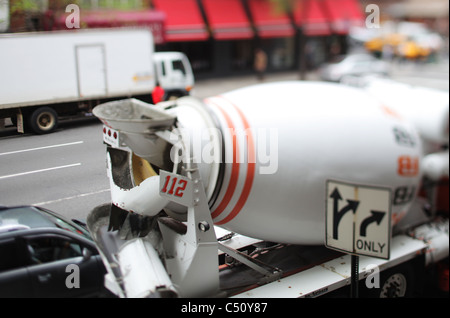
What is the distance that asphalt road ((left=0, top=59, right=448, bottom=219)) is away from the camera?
4.60 m

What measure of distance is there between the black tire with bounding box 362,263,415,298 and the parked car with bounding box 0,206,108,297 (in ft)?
9.50

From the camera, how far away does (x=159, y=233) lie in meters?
4.91

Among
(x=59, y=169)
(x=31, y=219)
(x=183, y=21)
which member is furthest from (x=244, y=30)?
(x=31, y=219)

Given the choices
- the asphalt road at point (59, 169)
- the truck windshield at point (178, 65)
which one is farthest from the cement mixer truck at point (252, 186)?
the truck windshield at point (178, 65)

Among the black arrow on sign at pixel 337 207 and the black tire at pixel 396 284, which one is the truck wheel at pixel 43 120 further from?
the black tire at pixel 396 284

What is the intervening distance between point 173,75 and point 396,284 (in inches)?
194

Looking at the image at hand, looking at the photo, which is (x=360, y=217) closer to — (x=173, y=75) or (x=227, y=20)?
(x=173, y=75)

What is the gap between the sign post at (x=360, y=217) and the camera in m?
4.09

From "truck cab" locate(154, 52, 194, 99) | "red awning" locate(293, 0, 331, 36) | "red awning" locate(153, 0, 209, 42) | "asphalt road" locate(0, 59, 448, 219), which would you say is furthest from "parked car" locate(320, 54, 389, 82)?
"asphalt road" locate(0, 59, 448, 219)

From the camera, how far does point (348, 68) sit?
18797 mm

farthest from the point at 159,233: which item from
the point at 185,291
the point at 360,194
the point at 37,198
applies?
the point at 360,194

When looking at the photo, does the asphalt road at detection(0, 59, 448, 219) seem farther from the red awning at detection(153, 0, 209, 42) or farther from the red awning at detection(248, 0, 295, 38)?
the red awning at detection(248, 0, 295, 38)

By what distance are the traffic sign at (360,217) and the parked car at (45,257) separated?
2.33 m
